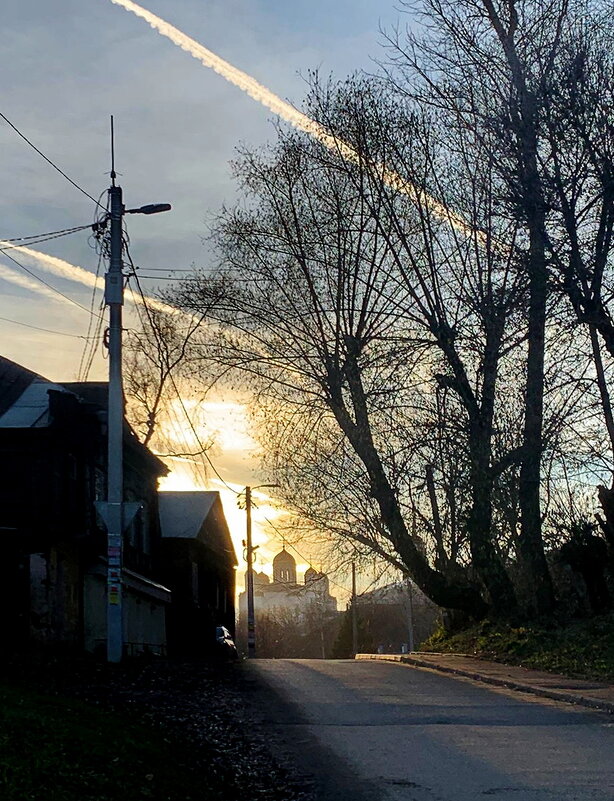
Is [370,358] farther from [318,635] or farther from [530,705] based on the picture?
[318,635]

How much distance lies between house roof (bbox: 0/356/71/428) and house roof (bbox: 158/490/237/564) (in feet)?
55.9

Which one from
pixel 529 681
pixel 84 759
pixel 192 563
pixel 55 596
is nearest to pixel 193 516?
pixel 192 563

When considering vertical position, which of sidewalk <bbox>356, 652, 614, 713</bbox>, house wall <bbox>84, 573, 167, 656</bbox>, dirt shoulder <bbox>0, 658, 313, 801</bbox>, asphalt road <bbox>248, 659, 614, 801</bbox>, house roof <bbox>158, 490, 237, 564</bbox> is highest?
house roof <bbox>158, 490, 237, 564</bbox>

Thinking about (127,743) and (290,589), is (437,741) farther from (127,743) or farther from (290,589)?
(290,589)

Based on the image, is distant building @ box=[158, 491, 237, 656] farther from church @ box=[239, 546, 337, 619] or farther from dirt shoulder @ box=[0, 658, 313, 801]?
dirt shoulder @ box=[0, 658, 313, 801]

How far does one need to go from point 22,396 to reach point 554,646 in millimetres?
15673

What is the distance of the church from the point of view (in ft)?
105

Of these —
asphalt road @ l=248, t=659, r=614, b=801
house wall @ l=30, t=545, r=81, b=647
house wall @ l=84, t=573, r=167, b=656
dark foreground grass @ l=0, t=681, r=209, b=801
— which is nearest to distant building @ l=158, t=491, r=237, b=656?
house wall @ l=84, t=573, r=167, b=656

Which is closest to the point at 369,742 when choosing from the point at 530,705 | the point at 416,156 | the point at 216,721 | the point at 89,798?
the point at 216,721

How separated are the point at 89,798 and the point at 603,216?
1438 centimetres

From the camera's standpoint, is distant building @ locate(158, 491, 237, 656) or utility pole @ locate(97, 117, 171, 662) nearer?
utility pole @ locate(97, 117, 171, 662)

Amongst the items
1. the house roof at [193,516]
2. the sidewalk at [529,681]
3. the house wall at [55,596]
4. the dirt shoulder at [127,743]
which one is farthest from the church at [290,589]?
the dirt shoulder at [127,743]

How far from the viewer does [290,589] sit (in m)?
34.2

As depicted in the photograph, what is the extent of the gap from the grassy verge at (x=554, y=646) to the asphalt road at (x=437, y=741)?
2367 millimetres
